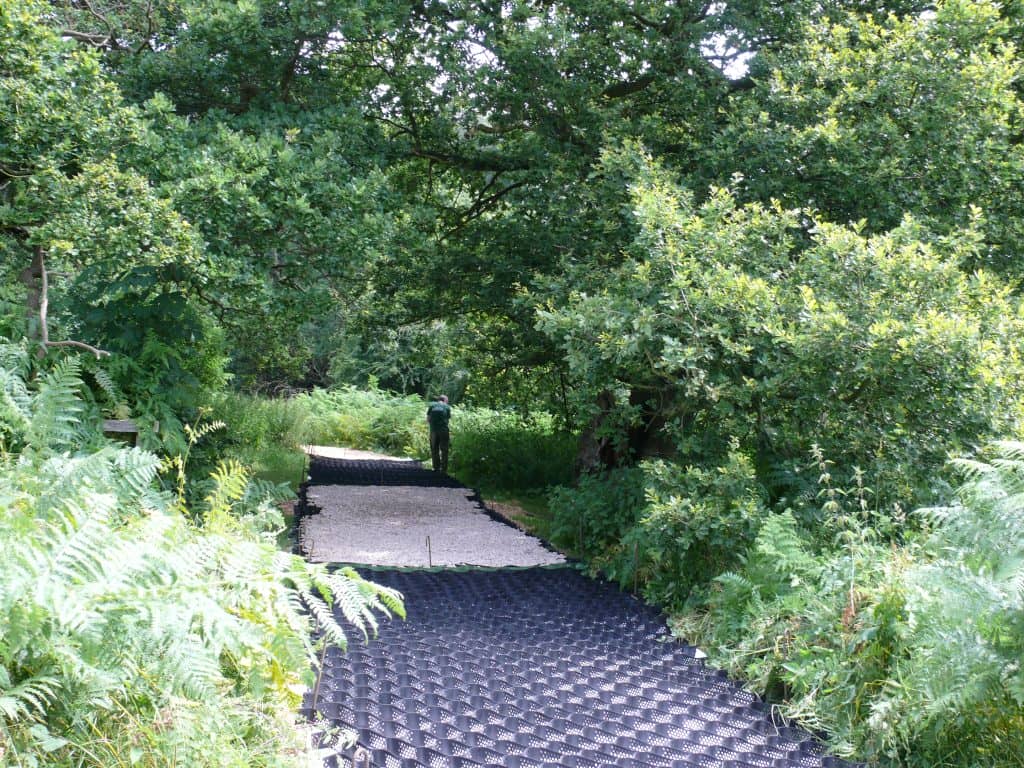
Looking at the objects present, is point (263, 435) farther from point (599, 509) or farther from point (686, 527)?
point (686, 527)

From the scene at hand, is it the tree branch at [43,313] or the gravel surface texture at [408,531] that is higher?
the tree branch at [43,313]

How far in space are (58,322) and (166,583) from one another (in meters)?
6.04

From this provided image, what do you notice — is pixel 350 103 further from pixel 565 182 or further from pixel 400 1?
pixel 565 182

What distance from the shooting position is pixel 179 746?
2762mm

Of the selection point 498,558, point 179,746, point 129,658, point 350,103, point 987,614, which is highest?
point 350,103

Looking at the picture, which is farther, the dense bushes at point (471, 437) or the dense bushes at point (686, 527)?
the dense bushes at point (471, 437)

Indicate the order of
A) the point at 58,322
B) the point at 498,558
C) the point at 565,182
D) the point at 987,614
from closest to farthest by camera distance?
the point at 987,614 < the point at 58,322 < the point at 498,558 < the point at 565,182

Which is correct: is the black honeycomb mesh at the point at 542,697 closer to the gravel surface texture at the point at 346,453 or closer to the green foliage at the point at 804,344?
the green foliage at the point at 804,344

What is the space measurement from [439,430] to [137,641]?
12.0m

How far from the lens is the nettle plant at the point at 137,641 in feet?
8.07

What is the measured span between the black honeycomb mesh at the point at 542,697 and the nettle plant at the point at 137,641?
621mm

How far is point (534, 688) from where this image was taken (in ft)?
15.1

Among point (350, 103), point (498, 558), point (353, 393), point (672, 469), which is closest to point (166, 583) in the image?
point (672, 469)

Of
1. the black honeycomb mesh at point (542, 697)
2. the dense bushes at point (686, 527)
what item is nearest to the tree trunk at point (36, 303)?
the black honeycomb mesh at point (542, 697)
